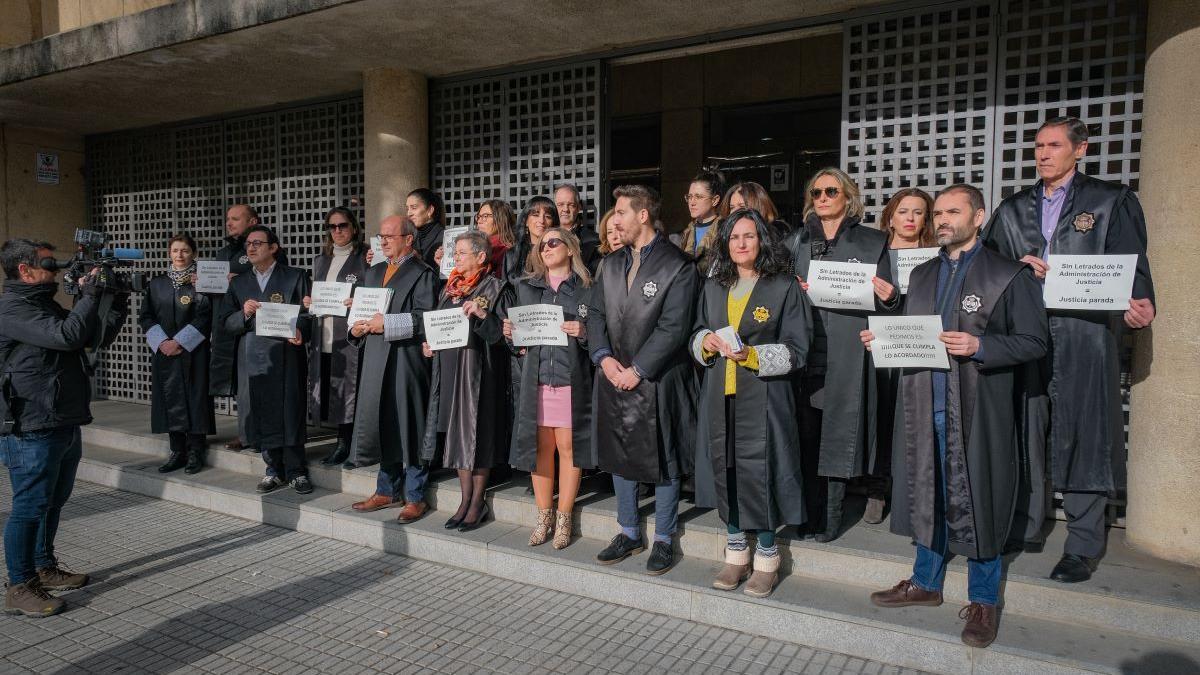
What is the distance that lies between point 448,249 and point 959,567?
379cm

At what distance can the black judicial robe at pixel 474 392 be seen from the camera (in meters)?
4.92

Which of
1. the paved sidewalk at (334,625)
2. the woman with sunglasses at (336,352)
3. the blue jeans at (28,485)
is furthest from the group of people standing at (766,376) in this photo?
the blue jeans at (28,485)

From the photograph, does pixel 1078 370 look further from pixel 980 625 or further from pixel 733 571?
pixel 733 571

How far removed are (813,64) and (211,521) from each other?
322 inches

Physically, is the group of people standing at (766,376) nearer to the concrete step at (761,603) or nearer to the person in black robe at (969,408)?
the person in black robe at (969,408)

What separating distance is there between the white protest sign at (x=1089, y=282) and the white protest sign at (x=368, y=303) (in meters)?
3.83

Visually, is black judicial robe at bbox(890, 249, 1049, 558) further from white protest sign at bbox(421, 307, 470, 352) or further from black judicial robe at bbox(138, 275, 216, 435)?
black judicial robe at bbox(138, 275, 216, 435)

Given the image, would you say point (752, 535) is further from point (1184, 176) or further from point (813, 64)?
point (813, 64)

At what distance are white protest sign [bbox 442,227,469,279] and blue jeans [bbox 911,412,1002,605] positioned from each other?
10.3 ft

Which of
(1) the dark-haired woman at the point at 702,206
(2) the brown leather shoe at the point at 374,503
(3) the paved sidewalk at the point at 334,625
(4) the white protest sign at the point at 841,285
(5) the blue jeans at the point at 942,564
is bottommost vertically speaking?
(3) the paved sidewalk at the point at 334,625

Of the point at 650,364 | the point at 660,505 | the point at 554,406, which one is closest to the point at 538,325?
the point at 554,406

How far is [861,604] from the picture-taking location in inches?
154

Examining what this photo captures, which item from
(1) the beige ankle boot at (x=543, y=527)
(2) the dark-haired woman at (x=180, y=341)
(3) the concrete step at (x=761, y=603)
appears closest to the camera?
(3) the concrete step at (x=761, y=603)

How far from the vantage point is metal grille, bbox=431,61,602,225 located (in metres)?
6.74
